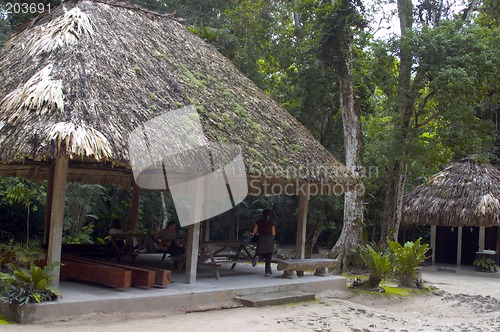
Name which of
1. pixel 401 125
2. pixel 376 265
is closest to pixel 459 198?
pixel 401 125

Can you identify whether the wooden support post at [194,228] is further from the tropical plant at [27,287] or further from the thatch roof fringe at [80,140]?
the tropical plant at [27,287]

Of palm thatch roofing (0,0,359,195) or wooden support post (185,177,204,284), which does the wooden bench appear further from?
wooden support post (185,177,204,284)

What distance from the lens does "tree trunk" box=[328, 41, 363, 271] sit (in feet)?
48.4

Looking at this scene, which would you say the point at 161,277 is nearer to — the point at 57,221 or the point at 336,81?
the point at 57,221

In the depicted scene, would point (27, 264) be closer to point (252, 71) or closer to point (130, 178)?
point (130, 178)

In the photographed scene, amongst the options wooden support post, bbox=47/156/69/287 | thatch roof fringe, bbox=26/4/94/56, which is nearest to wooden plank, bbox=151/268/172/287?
wooden support post, bbox=47/156/69/287

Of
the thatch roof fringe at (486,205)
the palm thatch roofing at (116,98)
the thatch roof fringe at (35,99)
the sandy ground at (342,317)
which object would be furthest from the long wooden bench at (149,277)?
the thatch roof fringe at (486,205)

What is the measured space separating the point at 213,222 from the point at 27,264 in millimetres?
13804

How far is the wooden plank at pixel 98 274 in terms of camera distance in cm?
833

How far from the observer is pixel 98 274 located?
863 cm

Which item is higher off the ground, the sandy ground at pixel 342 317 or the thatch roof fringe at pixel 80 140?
Answer: the thatch roof fringe at pixel 80 140

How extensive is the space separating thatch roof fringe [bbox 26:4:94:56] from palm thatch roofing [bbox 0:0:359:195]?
2 cm

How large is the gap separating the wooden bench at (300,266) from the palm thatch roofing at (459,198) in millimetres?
7440

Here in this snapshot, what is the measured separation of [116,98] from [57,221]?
2005 mm
